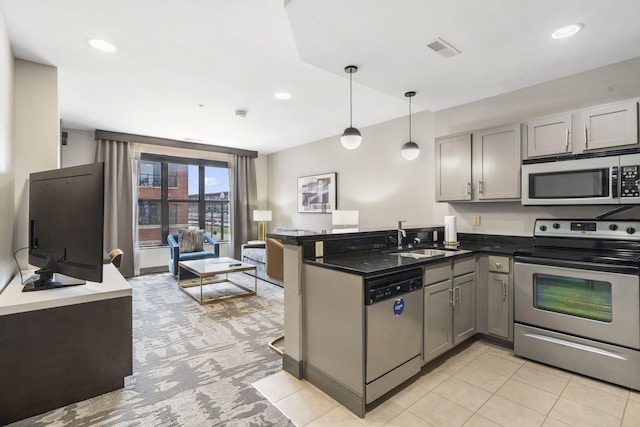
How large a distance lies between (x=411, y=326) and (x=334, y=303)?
0.60 m

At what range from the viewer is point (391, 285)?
2037mm

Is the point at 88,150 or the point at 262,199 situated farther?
the point at 262,199

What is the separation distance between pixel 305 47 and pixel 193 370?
8.74 ft

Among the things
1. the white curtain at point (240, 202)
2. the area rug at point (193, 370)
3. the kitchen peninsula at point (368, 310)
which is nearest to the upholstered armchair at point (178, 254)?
the white curtain at point (240, 202)

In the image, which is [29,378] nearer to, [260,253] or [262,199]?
[260,253]

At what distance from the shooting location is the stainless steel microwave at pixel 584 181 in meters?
2.38

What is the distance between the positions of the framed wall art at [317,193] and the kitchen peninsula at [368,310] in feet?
9.89

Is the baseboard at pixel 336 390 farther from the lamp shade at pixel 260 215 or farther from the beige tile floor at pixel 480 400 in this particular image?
the lamp shade at pixel 260 215

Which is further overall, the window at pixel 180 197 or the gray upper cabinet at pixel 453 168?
the window at pixel 180 197

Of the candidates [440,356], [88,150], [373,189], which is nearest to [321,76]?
[373,189]

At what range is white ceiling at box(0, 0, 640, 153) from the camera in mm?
1988

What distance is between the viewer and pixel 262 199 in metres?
7.65

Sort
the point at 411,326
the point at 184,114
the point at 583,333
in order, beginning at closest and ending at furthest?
the point at 411,326 < the point at 583,333 < the point at 184,114

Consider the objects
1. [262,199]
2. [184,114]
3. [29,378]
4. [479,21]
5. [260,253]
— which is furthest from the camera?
[262,199]
